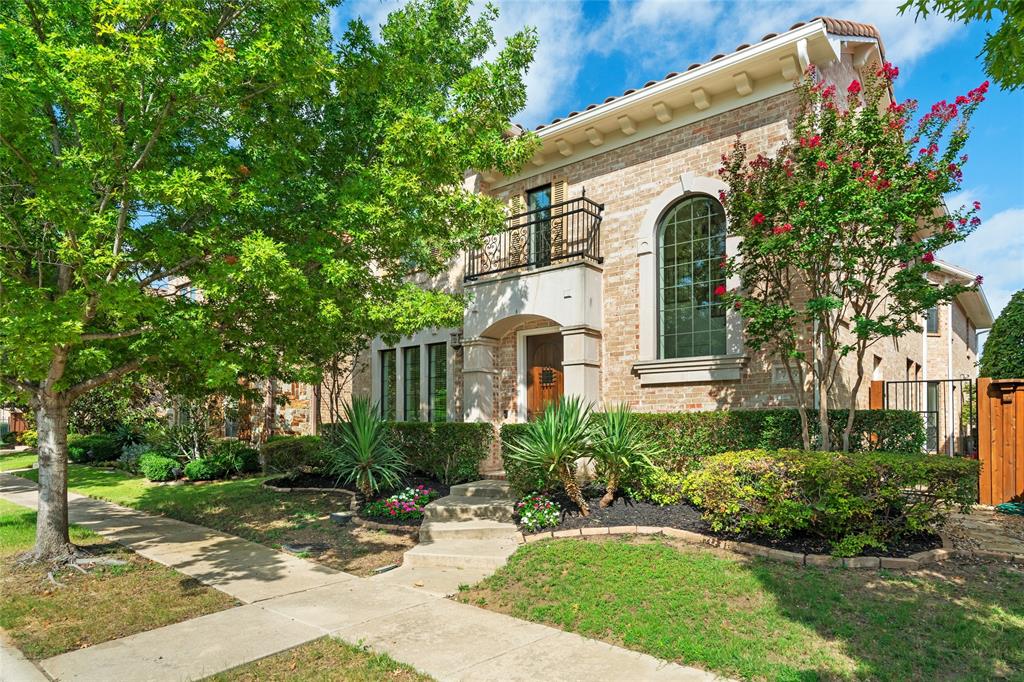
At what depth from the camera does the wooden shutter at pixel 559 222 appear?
460 inches

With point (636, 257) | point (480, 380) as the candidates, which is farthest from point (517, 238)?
point (480, 380)

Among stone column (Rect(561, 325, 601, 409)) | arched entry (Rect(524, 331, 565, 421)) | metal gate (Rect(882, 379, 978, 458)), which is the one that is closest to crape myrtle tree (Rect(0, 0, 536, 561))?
stone column (Rect(561, 325, 601, 409))

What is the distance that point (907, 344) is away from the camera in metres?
14.5

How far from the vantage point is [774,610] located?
4789mm

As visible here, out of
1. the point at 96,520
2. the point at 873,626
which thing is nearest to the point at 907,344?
the point at 873,626

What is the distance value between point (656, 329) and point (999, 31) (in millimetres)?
6721

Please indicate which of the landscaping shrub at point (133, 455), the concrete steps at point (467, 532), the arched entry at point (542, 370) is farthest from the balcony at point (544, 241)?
the landscaping shrub at point (133, 455)

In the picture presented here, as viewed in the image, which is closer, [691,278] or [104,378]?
[104,378]

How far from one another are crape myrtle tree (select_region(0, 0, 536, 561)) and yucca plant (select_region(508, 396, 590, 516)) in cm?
209

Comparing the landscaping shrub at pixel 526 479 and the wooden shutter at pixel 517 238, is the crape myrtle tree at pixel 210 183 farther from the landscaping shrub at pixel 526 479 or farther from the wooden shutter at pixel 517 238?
the wooden shutter at pixel 517 238

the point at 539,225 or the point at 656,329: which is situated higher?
the point at 539,225

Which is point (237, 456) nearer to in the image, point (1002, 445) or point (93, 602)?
point (93, 602)

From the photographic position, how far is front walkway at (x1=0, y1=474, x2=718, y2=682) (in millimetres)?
4074

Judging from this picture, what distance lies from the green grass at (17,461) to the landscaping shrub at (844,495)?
19.8 metres
